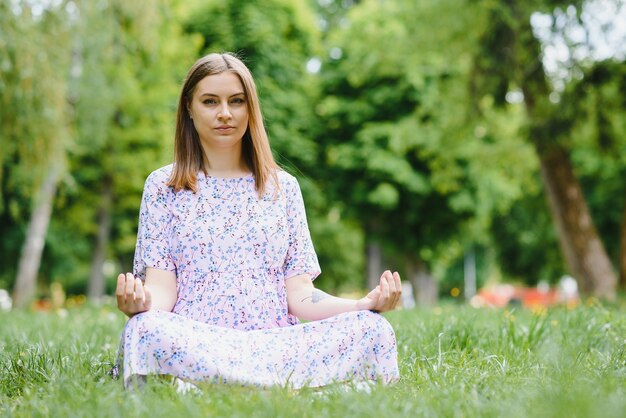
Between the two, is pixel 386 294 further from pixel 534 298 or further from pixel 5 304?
pixel 534 298

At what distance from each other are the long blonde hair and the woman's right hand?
2.45 ft

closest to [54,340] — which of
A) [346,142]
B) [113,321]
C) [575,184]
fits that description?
[113,321]

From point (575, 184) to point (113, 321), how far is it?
25.6 ft

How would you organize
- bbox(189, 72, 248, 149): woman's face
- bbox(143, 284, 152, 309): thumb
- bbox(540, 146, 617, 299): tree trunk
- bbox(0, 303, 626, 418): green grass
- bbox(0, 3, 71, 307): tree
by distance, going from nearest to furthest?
bbox(0, 303, 626, 418): green grass → bbox(143, 284, 152, 309): thumb → bbox(189, 72, 248, 149): woman's face → bbox(0, 3, 71, 307): tree → bbox(540, 146, 617, 299): tree trunk

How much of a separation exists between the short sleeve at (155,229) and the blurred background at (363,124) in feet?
11.6

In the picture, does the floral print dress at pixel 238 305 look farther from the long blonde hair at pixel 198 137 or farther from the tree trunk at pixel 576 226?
the tree trunk at pixel 576 226

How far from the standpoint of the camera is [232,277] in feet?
11.8

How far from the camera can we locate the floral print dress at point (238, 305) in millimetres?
3119

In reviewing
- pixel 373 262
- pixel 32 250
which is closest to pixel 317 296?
pixel 32 250

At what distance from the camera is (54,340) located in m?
5.04

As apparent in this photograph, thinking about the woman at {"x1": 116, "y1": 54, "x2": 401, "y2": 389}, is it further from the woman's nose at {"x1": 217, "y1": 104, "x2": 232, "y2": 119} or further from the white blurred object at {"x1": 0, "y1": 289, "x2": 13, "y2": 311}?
the white blurred object at {"x1": 0, "y1": 289, "x2": 13, "y2": 311}

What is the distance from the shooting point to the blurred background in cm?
1027

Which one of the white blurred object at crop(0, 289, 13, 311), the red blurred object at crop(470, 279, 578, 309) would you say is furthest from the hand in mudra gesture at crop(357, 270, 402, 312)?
the white blurred object at crop(0, 289, 13, 311)

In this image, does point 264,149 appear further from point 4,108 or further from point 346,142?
point 346,142
